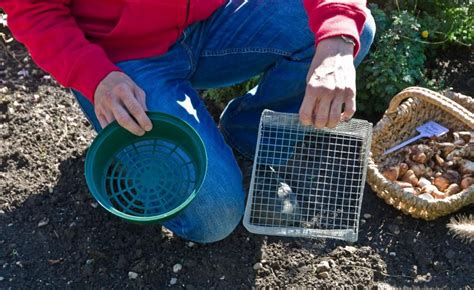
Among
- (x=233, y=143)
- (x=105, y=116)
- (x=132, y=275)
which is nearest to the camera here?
(x=105, y=116)

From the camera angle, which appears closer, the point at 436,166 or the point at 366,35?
the point at 366,35

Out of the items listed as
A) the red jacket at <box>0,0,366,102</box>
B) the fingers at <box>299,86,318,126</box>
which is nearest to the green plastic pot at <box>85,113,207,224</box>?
the red jacket at <box>0,0,366,102</box>

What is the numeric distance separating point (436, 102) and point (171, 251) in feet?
3.19

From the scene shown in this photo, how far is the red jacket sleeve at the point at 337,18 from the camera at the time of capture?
160 centimetres

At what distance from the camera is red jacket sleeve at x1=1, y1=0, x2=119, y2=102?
1.66 metres

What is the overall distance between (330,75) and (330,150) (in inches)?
16.7

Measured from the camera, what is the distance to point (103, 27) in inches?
71.0

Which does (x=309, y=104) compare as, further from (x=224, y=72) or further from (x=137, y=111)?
(x=224, y=72)

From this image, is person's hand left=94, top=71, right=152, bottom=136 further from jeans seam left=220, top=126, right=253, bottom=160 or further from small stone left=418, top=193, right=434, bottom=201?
small stone left=418, top=193, right=434, bottom=201

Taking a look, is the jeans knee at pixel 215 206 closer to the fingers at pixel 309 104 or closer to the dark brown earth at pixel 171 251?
the dark brown earth at pixel 171 251

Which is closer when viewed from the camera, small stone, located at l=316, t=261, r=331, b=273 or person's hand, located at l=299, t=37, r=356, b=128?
person's hand, located at l=299, t=37, r=356, b=128

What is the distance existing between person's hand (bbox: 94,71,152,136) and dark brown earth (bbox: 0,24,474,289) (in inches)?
19.2

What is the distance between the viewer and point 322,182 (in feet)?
6.61

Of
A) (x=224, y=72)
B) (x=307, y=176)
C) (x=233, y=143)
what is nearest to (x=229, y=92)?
(x=233, y=143)
